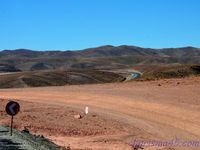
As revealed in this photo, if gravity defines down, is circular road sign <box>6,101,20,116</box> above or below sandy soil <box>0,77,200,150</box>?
above

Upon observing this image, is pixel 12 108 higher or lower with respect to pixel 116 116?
higher

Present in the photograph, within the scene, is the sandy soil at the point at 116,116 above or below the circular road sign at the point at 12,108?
below

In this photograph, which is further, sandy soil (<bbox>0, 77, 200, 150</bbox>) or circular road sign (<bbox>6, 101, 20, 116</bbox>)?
sandy soil (<bbox>0, 77, 200, 150</bbox>)

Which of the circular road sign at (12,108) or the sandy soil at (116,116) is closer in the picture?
the circular road sign at (12,108)

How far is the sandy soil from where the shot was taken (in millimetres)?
17844

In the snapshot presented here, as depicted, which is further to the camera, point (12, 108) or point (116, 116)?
point (116, 116)

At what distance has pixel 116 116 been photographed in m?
23.1

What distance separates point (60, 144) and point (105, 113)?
8.03 metres

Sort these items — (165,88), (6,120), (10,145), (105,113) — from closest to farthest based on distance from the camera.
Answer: (10,145) < (6,120) < (105,113) < (165,88)

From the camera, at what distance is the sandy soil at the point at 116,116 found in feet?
58.5

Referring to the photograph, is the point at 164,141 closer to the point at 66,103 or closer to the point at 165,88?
the point at 66,103

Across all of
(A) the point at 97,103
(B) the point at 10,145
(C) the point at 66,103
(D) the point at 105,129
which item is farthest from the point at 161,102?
(B) the point at 10,145

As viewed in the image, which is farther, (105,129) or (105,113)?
(105,113)

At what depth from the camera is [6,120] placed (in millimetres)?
21453
